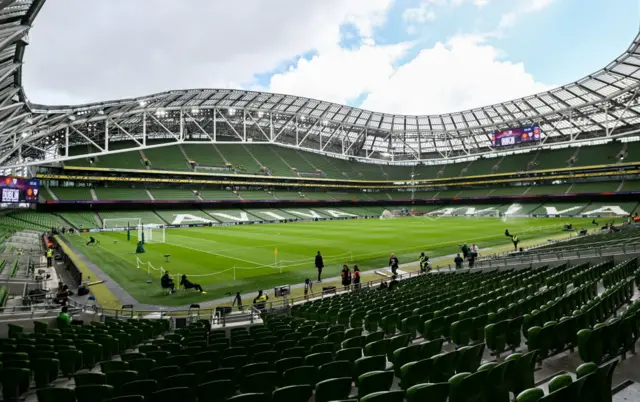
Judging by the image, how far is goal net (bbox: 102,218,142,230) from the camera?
181 feet

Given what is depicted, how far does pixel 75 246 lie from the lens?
35.9 m

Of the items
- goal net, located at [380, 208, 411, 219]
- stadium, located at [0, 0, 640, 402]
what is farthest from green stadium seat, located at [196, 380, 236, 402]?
goal net, located at [380, 208, 411, 219]

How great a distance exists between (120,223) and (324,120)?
46.8 m

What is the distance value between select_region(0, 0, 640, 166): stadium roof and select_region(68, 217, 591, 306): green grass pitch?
16.0 meters

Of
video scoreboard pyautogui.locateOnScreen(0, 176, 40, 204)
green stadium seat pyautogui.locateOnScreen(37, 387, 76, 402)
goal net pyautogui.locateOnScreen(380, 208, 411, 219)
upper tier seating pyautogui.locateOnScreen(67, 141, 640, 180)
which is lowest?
green stadium seat pyautogui.locateOnScreen(37, 387, 76, 402)

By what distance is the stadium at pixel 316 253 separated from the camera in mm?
5047

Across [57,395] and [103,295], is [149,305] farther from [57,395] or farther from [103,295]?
[57,395]

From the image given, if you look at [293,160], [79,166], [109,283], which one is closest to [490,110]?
[293,160]

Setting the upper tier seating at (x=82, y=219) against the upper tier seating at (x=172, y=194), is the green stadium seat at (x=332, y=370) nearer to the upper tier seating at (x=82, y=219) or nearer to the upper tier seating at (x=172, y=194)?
the upper tier seating at (x=82, y=219)

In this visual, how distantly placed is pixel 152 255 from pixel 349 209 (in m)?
59.8

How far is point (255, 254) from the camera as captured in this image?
3095 cm

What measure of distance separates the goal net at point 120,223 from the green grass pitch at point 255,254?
40.0 ft

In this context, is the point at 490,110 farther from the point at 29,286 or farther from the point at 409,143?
the point at 29,286

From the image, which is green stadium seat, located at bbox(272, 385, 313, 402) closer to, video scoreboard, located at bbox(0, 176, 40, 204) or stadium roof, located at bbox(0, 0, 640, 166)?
stadium roof, located at bbox(0, 0, 640, 166)
